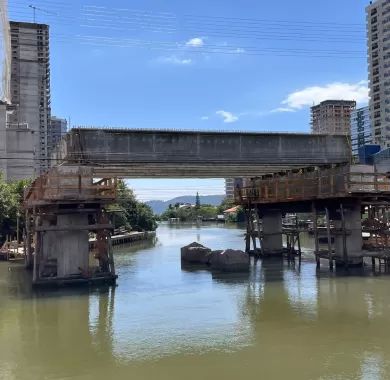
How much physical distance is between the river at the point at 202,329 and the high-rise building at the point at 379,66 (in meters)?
123

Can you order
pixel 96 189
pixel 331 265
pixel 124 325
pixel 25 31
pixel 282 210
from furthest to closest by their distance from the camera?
pixel 25 31
pixel 282 210
pixel 331 265
pixel 96 189
pixel 124 325

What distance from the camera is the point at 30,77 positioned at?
340 feet

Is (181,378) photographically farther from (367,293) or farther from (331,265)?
(331,265)

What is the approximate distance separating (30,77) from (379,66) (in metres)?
92.0

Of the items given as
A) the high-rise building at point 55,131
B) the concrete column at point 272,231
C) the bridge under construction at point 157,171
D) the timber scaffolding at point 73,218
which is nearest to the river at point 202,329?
the timber scaffolding at point 73,218

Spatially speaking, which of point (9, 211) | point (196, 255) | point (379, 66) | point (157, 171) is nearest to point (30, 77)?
point (9, 211)

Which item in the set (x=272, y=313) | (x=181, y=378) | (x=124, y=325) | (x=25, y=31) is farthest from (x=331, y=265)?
(x=25, y=31)

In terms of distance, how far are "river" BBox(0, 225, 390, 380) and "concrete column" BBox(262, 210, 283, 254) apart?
11123 mm

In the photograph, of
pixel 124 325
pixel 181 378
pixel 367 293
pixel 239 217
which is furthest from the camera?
pixel 239 217

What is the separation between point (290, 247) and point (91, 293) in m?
19.1

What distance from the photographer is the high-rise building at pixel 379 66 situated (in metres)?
143

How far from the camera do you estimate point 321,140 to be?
31.7 meters

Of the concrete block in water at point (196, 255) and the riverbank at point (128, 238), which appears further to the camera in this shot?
the riverbank at point (128, 238)

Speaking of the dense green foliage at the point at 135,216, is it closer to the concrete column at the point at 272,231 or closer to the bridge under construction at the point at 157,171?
the concrete column at the point at 272,231
